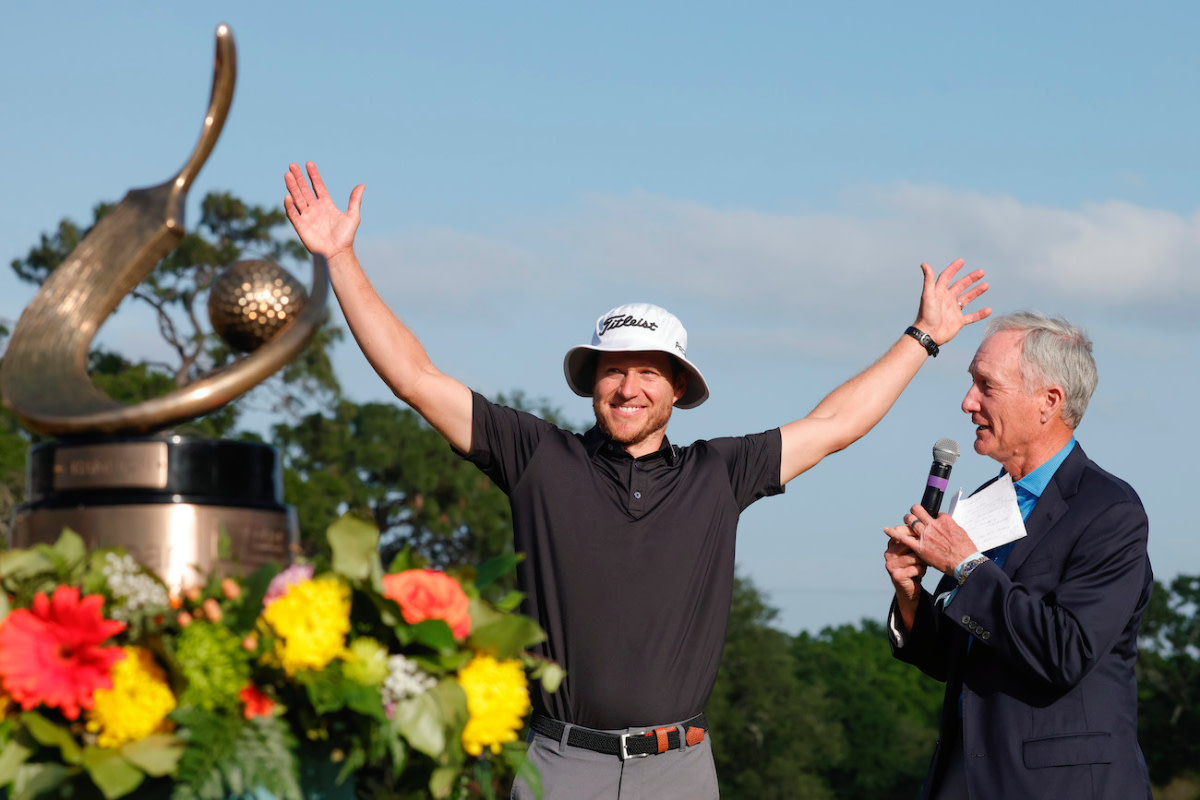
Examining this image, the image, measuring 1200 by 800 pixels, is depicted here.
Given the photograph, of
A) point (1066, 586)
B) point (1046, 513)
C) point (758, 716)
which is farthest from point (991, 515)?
point (758, 716)

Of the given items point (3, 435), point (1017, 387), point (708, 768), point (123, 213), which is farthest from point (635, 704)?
point (3, 435)

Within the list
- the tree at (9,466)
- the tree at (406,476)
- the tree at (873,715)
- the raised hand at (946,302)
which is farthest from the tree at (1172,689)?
the raised hand at (946,302)

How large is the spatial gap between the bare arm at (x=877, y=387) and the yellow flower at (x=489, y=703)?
2251 millimetres

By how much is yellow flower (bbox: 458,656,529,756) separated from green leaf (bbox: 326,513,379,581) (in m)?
0.29

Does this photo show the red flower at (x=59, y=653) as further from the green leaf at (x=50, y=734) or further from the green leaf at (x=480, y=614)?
the green leaf at (x=480, y=614)

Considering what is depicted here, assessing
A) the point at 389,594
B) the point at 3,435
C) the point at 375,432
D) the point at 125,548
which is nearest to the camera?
the point at 389,594

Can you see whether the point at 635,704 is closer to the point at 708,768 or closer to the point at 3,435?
the point at 708,768

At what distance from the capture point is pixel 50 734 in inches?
105

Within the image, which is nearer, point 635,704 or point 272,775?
point 272,775

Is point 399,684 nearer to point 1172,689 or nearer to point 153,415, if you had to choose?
point 153,415

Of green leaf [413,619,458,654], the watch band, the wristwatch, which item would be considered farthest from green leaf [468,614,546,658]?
the watch band

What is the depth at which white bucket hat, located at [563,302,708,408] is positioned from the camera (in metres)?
4.86

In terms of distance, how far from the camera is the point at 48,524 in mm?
3295

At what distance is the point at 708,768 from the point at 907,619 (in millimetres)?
909
